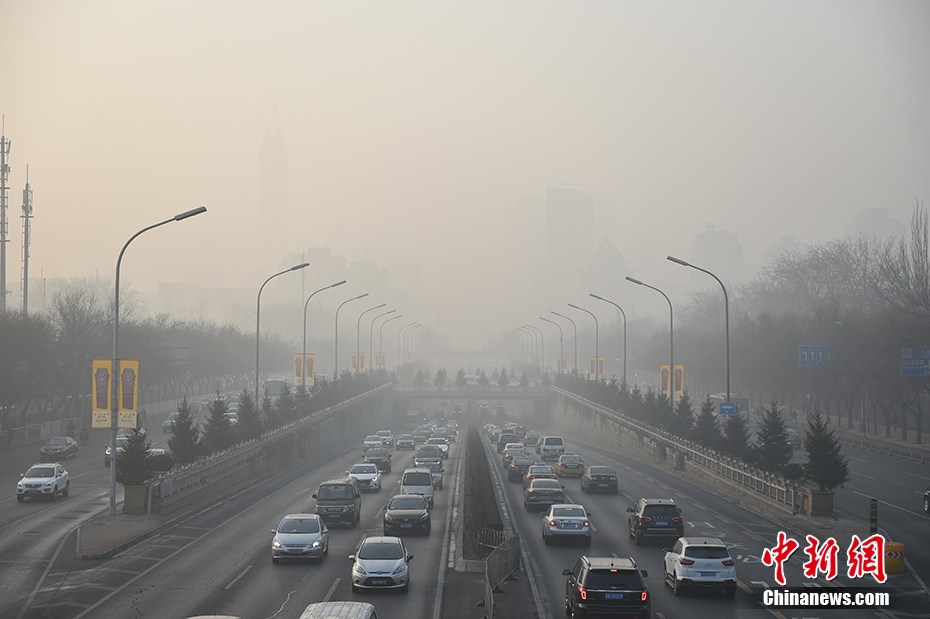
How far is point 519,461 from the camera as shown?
6291 centimetres

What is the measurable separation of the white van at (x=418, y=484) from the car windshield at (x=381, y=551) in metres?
18.3

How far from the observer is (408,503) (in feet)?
128

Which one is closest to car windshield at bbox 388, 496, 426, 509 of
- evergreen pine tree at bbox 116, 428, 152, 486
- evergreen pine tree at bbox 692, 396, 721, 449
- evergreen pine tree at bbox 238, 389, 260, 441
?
evergreen pine tree at bbox 116, 428, 152, 486

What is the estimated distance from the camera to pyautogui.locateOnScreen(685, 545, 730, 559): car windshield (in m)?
26.4

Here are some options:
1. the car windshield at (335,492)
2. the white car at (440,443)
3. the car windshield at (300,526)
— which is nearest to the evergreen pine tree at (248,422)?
the white car at (440,443)

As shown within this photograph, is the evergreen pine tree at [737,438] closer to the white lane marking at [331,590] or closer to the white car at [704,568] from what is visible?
the white car at [704,568]

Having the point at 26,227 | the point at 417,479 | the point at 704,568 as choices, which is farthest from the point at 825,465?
the point at 26,227

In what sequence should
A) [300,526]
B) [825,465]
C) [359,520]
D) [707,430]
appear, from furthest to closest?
[707,430]
[825,465]
[359,520]
[300,526]

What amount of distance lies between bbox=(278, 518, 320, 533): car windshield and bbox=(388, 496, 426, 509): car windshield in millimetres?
6802

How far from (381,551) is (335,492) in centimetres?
1321

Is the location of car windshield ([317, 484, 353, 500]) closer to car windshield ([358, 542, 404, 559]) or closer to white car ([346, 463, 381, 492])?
car windshield ([358, 542, 404, 559])

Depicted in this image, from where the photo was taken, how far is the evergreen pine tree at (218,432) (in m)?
57.8

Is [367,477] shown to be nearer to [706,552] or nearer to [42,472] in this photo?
[42,472]

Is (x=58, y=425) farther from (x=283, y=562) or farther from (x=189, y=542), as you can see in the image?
(x=283, y=562)
